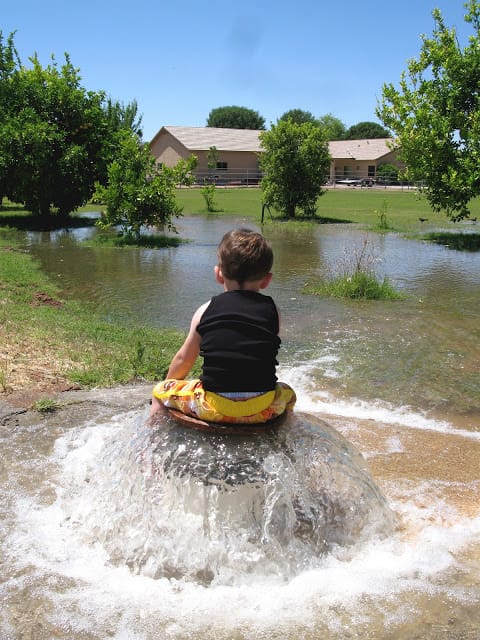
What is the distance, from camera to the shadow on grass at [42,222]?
21.7 metres

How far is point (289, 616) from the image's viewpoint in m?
3.10

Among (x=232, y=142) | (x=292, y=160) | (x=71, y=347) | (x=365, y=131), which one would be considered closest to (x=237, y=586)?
(x=71, y=347)

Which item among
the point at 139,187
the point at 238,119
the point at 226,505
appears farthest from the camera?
the point at 238,119

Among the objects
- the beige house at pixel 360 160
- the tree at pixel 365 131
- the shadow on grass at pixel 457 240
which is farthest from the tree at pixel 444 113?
the tree at pixel 365 131

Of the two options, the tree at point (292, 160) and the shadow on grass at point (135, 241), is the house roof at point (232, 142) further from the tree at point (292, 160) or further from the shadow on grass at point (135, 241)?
the shadow on grass at point (135, 241)

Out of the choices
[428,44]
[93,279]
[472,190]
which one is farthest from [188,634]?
[428,44]

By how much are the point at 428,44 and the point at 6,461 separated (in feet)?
56.8

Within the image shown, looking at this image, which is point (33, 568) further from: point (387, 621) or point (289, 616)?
point (387, 621)

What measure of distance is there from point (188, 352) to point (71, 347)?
143 inches

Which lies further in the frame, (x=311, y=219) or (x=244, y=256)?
(x=311, y=219)

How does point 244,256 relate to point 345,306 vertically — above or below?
above

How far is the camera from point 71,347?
7043 mm

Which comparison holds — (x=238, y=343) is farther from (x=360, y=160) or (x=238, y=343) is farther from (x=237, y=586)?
(x=360, y=160)

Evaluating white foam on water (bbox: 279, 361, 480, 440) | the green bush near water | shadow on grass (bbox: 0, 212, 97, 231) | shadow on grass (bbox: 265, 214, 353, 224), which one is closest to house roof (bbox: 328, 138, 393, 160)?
shadow on grass (bbox: 265, 214, 353, 224)
